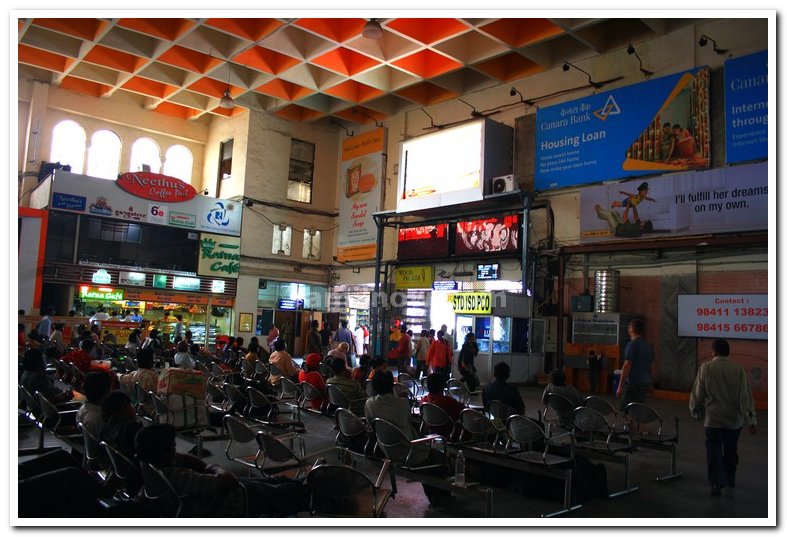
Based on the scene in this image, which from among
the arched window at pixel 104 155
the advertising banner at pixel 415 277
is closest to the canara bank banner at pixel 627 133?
the advertising banner at pixel 415 277

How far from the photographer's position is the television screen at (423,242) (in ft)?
59.8

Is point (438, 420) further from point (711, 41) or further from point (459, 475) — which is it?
point (711, 41)

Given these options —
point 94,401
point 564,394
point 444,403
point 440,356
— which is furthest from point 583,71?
point 94,401

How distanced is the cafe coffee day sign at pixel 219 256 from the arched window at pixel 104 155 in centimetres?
431

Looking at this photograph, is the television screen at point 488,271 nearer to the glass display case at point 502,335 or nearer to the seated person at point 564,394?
the glass display case at point 502,335

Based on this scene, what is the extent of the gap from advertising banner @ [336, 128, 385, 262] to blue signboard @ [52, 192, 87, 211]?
8.45m

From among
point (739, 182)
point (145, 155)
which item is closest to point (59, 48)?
point (145, 155)

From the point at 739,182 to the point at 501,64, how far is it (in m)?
7.61

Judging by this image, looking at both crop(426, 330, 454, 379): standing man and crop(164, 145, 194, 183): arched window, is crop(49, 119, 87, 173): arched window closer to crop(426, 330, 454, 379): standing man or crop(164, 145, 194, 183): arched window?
crop(164, 145, 194, 183): arched window

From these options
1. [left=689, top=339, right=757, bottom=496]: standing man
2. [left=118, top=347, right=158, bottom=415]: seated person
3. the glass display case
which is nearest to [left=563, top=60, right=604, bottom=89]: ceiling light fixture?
the glass display case

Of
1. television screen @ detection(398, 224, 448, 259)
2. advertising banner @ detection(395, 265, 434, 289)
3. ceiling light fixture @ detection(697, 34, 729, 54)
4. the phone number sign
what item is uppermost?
ceiling light fixture @ detection(697, 34, 729, 54)

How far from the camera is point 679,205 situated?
43.5ft

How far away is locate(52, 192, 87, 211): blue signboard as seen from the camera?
17.6 meters

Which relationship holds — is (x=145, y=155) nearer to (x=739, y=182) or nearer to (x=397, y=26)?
(x=397, y=26)
